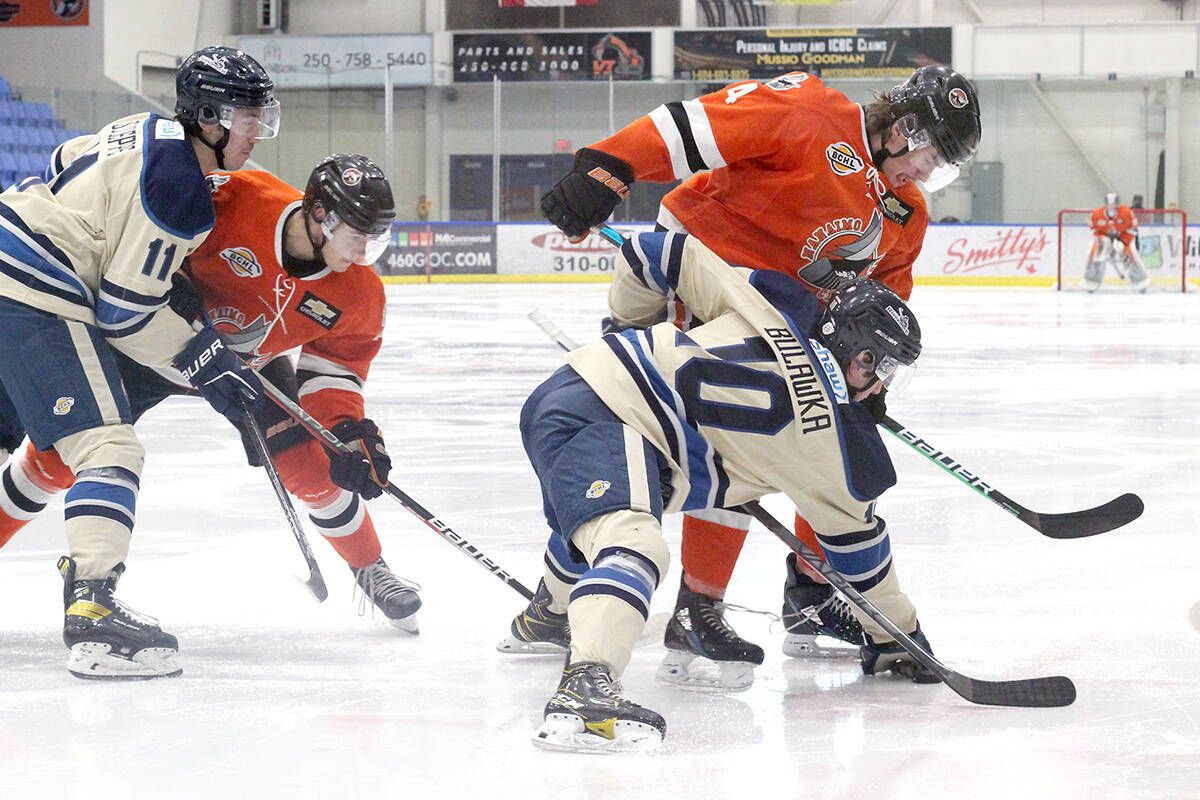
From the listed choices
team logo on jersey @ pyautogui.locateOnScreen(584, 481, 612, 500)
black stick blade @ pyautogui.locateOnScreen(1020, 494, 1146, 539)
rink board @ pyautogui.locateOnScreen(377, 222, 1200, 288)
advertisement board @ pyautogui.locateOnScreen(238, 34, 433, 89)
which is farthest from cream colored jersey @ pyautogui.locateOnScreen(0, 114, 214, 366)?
advertisement board @ pyautogui.locateOnScreen(238, 34, 433, 89)

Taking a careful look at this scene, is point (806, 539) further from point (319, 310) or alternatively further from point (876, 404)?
point (319, 310)

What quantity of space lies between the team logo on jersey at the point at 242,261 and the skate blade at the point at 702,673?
3.22ft

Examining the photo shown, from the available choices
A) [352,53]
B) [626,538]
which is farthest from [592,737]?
[352,53]

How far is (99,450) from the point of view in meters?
2.36

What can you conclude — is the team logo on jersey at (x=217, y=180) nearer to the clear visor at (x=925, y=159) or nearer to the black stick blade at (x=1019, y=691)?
the clear visor at (x=925, y=159)

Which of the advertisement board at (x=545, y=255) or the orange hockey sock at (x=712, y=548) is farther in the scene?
the advertisement board at (x=545, y=255)

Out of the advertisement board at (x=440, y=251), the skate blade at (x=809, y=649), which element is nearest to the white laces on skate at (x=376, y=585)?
the skate blade at (x=809, y=649)

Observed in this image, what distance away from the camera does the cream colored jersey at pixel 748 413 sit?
209 centimetres

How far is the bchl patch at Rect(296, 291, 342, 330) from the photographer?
8.78ft

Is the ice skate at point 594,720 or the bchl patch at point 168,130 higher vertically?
the bchl patch at point 168,130

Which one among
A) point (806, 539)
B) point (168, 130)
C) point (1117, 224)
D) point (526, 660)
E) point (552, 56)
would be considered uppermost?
point (552, 56)

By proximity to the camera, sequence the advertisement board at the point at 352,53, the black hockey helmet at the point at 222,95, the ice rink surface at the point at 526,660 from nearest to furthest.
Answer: the ice rink surface at the point at 526,660 → the black hockey helmet at the point at 222,95 → the advertisement board at the point at 352,53

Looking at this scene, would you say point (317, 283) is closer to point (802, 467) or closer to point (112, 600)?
point (112, 600)

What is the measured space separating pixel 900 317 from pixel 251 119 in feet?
3.65
